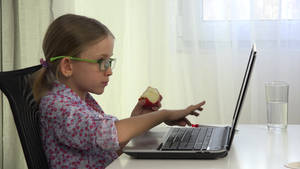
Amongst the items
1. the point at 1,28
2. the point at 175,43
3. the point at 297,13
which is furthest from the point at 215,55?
the point at 1,28

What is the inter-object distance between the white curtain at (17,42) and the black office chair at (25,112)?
1612 millimetres

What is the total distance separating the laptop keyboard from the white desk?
67 millimetres

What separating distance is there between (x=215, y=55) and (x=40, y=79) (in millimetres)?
1689

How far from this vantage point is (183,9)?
9.45ft

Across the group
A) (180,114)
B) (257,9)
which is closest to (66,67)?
(180,114)

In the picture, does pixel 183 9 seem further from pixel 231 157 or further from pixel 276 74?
pixel 231 157

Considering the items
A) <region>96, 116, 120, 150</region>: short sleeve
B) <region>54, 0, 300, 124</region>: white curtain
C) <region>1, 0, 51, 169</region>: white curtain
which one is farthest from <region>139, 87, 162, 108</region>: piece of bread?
<region>1, 0, 51, 169</region>: white curtain

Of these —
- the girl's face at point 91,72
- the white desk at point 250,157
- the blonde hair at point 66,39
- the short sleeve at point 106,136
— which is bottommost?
the white desk at point 250,157

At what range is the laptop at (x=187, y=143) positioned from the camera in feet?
3.79

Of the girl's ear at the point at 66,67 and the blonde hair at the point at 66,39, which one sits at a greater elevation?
the blonde hair at the point at 66,39

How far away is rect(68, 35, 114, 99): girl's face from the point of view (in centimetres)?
142

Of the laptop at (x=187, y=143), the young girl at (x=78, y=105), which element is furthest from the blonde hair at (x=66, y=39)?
the laptop at (x=187, y=143)

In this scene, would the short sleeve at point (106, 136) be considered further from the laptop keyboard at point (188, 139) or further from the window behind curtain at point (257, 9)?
the window behind curtain at point (257, 9)

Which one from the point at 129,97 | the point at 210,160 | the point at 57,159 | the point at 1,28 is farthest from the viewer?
the point at 129,97
